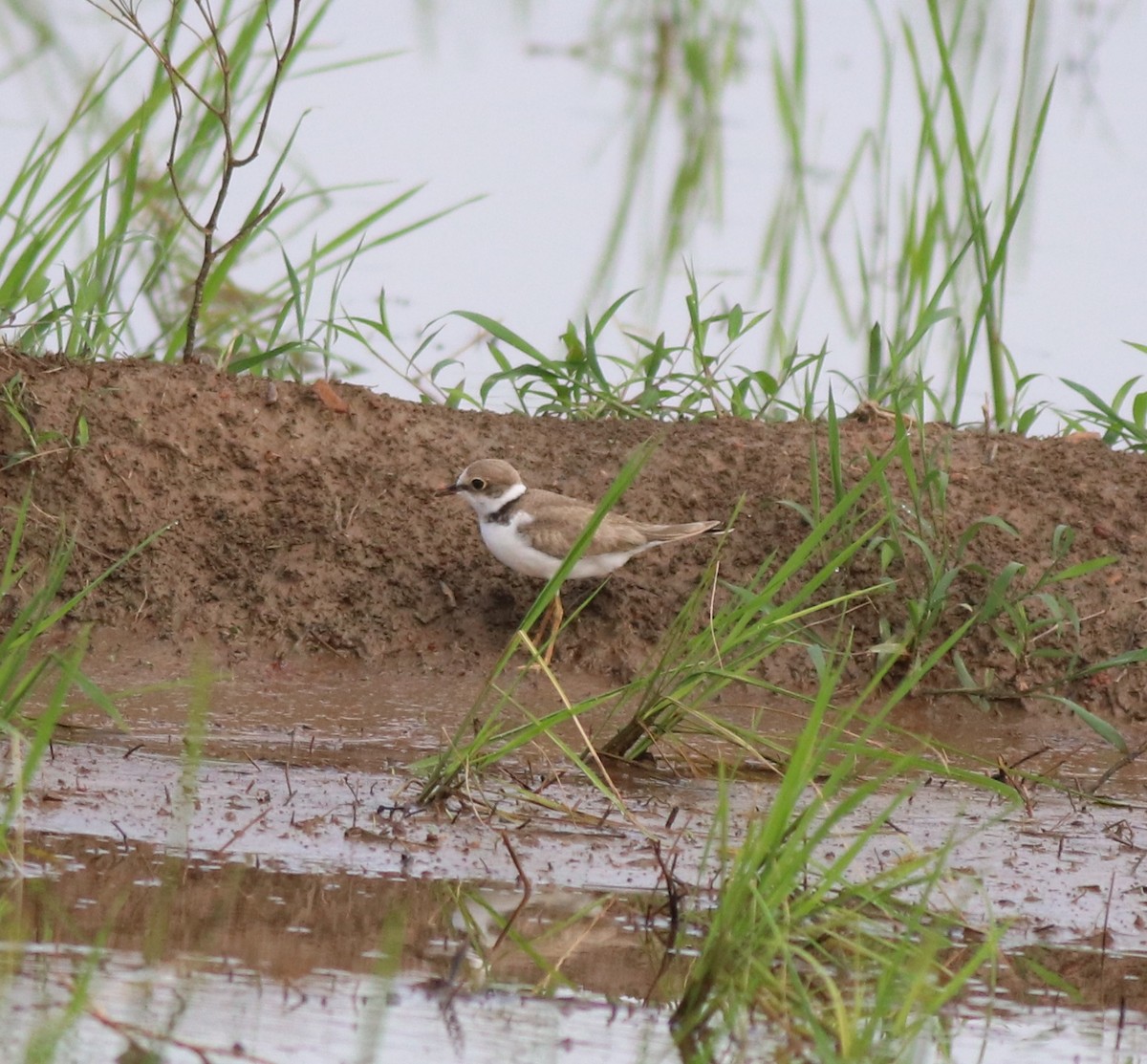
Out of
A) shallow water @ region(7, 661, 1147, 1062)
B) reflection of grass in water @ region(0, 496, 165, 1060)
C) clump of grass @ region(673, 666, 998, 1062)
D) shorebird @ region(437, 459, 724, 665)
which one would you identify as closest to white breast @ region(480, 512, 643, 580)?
shorebird @ region(437, 459, 724, 665)

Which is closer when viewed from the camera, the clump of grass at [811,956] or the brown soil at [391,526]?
the clump of grass at [811,956]

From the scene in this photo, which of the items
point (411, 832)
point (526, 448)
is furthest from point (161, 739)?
point (526, 448)

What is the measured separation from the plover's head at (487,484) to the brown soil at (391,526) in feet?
0.73

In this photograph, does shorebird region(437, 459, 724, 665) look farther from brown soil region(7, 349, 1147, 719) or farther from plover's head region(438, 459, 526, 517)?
brown soil region(7, 349, 1147, 719)

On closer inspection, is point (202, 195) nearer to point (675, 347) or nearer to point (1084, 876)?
point (675, 347)

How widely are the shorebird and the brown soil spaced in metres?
0.17

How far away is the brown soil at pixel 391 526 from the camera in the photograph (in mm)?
6324

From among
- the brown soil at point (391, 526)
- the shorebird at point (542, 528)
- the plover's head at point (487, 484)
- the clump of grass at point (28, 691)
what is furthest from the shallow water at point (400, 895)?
the plover's head at point (487, 484)

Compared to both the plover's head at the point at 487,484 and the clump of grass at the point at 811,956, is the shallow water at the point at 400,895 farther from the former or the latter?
the plover's head at the point at 487,484

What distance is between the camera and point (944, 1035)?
349 cm

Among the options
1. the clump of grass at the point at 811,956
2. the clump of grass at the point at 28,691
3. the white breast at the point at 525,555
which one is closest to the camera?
the clump of grass at the point at 811,956

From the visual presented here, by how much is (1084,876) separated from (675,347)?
3.28m

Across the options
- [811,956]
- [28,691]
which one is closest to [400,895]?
[811,956]

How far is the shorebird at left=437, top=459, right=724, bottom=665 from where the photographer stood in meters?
6.20
